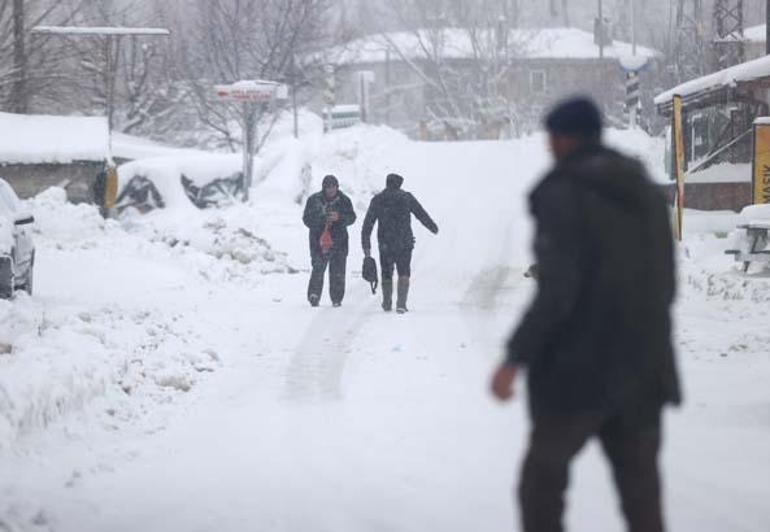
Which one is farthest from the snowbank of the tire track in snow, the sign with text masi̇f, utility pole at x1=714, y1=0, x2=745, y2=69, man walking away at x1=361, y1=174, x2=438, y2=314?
the tire track in snow

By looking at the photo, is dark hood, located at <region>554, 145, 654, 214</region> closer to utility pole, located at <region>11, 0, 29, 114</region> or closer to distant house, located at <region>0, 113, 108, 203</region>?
distant house, located at <region>0, 113, 108, 203</region>

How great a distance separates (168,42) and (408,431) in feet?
125

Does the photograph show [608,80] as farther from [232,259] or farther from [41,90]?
[232,259]

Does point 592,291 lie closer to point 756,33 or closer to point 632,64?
point 632,64

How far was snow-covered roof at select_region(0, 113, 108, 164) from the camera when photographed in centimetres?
2762

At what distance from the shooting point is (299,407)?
29.8ft

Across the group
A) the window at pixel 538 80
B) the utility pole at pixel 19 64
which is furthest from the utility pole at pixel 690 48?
the utility pole at pixel 19 64

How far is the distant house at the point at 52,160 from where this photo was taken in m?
27.6

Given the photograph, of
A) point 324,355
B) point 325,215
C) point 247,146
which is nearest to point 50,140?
point 247,146

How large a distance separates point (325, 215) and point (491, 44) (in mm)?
42930

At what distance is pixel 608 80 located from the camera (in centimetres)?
6091

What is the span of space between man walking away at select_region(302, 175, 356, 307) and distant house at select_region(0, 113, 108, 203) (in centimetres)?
1301

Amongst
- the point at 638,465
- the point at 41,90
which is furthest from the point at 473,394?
the point at 41,90

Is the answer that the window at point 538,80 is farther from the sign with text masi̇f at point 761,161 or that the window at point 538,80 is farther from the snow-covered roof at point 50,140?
the sign with text masi̇f at point 761,161
